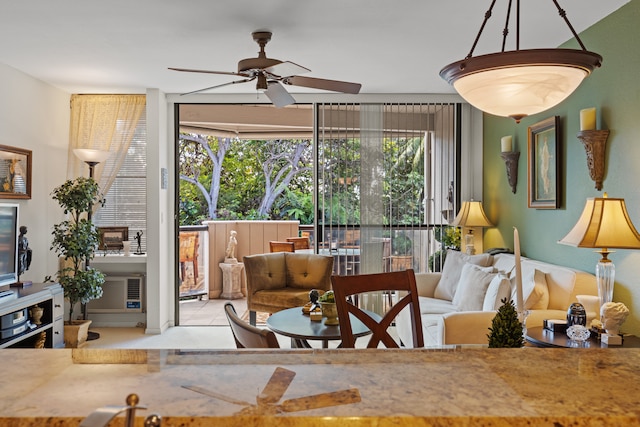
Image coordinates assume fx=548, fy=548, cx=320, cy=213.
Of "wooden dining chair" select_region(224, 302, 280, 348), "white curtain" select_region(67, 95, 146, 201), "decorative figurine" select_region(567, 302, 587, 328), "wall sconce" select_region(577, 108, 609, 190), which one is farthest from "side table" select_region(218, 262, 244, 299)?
"wooden dining chair" select_region(224, 302, 280, 348)

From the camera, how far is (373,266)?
230 inches

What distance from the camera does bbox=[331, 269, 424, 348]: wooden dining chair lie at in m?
2.25

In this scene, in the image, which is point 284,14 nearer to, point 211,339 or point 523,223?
point 523,223

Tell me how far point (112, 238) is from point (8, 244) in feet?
5.14

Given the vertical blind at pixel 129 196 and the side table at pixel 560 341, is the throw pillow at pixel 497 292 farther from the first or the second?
the vertical blind at pixel 129 196

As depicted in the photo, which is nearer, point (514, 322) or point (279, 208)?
point (514, 322)

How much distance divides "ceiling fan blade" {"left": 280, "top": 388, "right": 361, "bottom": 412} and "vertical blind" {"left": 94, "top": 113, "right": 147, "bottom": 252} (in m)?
5.23

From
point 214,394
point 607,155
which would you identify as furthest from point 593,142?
point 214,394

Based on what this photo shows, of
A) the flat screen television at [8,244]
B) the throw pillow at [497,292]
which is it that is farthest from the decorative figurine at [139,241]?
the throw pillow at [497,292]

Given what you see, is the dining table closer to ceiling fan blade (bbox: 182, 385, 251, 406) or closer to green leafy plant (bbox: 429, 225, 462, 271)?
green leafy plant (bbox: 429, 225, 462, 271)

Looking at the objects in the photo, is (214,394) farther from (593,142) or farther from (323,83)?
(593,142)

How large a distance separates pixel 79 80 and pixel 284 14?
2655 mm

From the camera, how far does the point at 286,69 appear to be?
3393 millimetres

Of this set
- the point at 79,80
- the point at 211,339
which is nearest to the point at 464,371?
the point at 211,339
